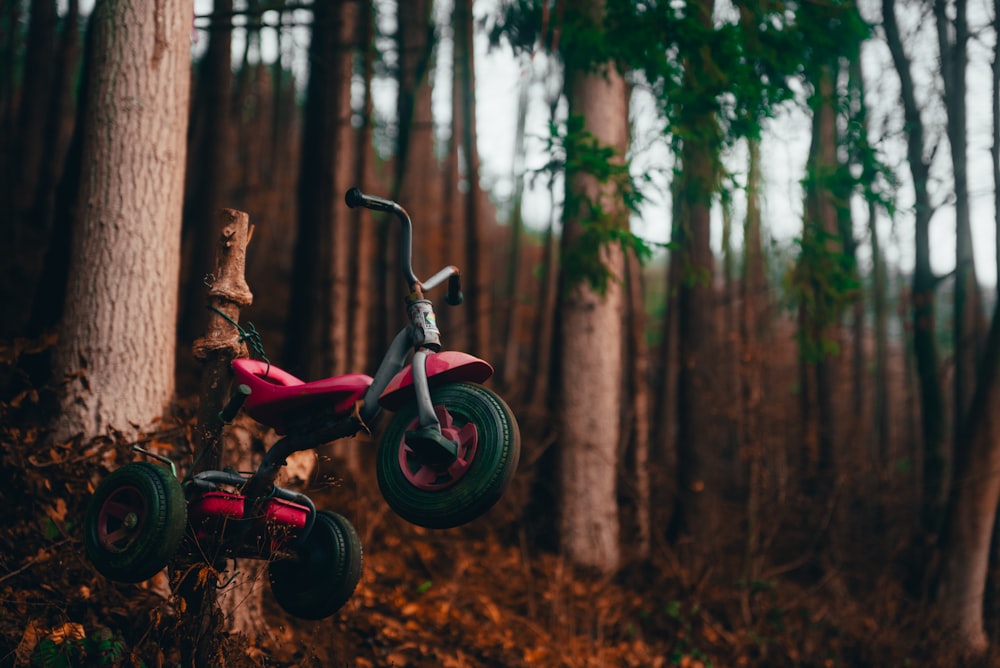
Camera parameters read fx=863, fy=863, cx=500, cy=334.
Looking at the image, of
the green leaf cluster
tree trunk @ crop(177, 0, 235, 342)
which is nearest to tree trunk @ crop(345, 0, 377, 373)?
tree trunk @ crop(177, 0, 235, 342)

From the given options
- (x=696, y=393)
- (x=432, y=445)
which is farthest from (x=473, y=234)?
(x=432, y=445)

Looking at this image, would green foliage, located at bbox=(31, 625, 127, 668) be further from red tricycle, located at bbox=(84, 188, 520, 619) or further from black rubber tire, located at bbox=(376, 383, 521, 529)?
black rubber tire, located at bbox=(376, 383, 521, 529)

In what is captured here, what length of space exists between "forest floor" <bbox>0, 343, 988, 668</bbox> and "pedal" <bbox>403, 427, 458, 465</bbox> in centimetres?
80

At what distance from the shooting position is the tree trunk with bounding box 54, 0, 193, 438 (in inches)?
234

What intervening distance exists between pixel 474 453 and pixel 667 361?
15323mm

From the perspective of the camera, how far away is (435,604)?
26.3ft

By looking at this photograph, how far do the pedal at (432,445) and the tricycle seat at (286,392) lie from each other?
432 mm

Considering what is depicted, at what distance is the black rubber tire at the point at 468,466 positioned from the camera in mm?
3525

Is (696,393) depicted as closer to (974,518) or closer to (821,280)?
(821,280)

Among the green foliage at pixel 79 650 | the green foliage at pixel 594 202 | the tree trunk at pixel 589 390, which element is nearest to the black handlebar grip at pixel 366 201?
the green foliage at pixel 79 650

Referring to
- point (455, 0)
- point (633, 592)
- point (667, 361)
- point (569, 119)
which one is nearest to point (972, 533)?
point (633, 592)

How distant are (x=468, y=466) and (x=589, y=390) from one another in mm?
6239

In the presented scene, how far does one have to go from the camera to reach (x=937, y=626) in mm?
10039

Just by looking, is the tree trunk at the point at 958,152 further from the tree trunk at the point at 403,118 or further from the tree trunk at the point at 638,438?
the tree trunk at the point at 403,118
